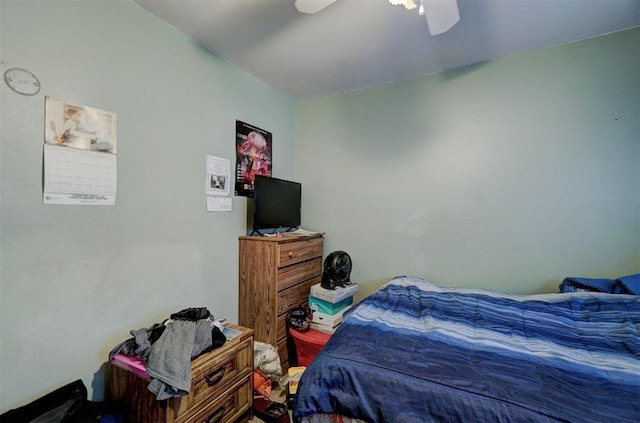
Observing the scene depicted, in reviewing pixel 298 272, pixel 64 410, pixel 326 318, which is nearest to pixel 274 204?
pixel 298 272

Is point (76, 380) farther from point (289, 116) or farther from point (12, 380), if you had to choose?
point (289, 116)

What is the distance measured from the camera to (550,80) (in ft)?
6.29

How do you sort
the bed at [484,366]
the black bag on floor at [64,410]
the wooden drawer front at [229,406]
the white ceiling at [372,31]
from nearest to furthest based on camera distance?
the bed at [484,366], the black bag on floor at [64,410], the wooden drawer front at [229,406], the white ceiling at [372,31]

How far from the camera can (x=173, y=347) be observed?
4.09ft

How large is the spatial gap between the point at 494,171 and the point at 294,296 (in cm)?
188

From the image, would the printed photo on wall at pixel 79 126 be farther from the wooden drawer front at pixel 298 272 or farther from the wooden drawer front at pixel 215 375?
the wooden drawer front at pixel 298 272

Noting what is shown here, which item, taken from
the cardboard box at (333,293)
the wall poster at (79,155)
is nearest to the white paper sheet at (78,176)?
the wall poster at (79,155)

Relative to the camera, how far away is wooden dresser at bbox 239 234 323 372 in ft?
6.60

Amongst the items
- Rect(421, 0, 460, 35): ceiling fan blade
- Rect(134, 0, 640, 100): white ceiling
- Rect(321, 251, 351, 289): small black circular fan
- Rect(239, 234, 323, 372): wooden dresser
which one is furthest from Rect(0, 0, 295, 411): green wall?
Rect(421, 0, 460, 35): ceiling fan blade

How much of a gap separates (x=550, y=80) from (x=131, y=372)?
3140mm

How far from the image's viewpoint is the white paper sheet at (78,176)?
1197 mm

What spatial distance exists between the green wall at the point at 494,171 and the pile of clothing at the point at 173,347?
1470mm

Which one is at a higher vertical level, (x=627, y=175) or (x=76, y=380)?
(x=627, y=175)

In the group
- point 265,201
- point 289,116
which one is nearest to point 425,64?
point 289,116
